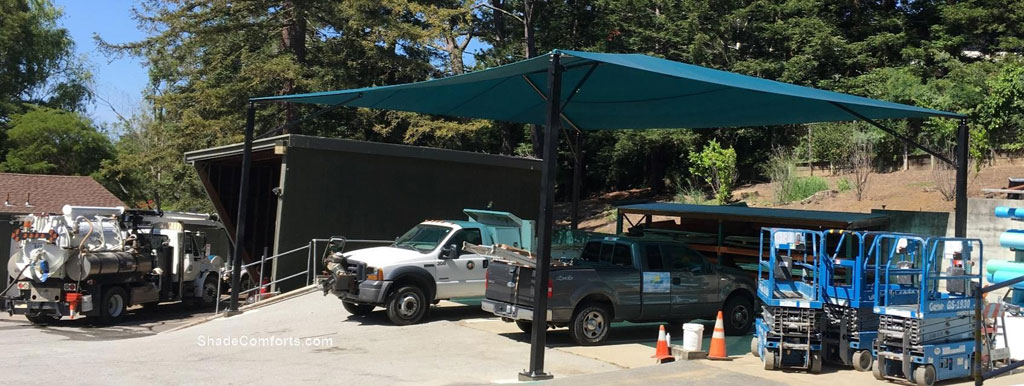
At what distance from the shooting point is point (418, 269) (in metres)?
14.1

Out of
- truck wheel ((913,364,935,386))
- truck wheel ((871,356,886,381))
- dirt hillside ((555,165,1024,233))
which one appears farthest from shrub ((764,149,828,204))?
truck wheel ((913,364,935,386))

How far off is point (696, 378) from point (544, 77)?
6.92 meters

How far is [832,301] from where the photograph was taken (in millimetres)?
10367

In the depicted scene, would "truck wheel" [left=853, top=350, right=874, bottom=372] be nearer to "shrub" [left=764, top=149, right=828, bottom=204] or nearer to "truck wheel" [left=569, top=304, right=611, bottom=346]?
"truck wheel" [left=569, top=304, right=611, bottom=346]

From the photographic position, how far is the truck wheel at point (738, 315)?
1367cm

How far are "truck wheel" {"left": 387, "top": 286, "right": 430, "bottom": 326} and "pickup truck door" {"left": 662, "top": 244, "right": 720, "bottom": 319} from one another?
14.4 ft

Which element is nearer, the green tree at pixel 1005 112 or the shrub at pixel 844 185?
the green tree at pixel 1005 112

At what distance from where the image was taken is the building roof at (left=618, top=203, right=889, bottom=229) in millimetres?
14664

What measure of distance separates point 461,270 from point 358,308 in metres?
2.12

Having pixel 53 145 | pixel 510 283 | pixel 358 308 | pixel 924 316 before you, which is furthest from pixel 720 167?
pixel 53 145

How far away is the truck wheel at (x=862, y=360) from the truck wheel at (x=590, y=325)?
3674 mm

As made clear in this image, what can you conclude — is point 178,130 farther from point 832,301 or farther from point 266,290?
point 832,301

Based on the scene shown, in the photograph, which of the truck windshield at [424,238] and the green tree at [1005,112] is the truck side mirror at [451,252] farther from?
the green tree at [1005,112]

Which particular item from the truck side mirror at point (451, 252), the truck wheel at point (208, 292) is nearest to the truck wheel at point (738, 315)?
the truck side mirror at point (451, 252)
